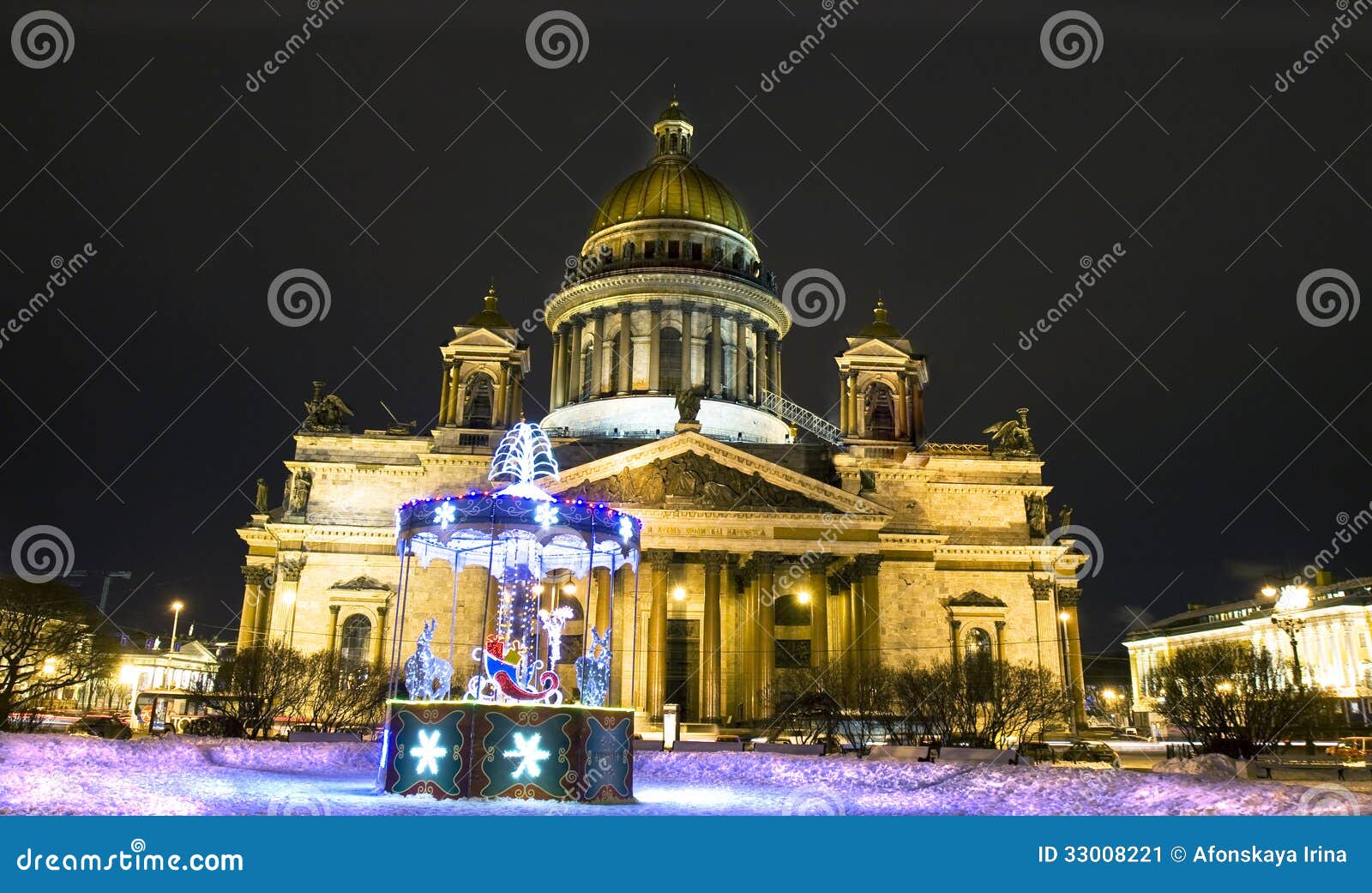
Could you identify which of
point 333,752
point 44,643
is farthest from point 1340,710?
point 44,643

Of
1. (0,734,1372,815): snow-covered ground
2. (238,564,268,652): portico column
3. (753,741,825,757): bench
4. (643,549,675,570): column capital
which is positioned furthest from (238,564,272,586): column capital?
(753,741,825,757): bench

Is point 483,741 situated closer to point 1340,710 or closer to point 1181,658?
point 1181,658

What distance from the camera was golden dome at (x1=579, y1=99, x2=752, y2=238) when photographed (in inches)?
2218

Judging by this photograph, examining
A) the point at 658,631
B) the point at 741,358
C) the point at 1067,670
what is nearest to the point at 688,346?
the point at 741,358

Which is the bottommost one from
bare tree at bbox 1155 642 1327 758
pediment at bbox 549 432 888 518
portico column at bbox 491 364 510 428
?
bare tree at bbox 1155 642 1327 758

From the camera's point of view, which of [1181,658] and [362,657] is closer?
[1181,658]

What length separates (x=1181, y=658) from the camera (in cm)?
2566

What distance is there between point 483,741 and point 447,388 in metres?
30.6

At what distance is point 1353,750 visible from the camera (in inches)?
1270

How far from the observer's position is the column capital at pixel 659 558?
37.9 meters

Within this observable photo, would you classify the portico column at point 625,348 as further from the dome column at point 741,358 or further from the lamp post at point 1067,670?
the lamp post at point 1067,670

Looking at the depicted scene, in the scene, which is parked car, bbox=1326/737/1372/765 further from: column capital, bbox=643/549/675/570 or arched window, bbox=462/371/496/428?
arched window, bbox=462/371/496/428

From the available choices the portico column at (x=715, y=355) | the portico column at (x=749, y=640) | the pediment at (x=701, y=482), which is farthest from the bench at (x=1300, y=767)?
the portico column at (x=715, y=355)

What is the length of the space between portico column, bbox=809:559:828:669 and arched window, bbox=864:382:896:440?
280 inches
